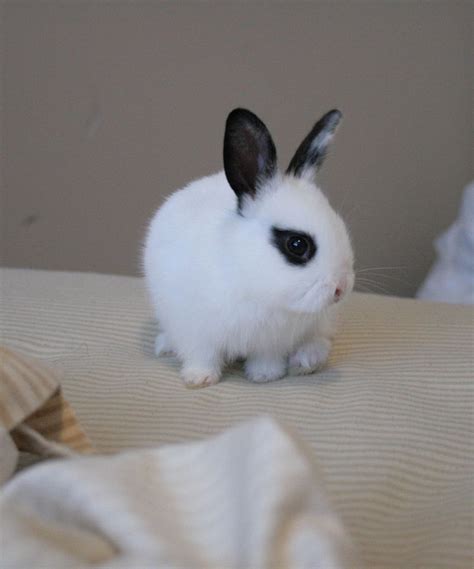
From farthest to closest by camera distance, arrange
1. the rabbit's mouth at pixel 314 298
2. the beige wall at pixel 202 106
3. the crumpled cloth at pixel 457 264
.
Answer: the beige wall at pixel 202 106 → the crumpled cloth at pixel 457 264 → the rabbit's mouth at pixel 314 298

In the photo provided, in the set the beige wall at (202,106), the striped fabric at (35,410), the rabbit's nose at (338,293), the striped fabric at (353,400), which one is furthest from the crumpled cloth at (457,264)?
the striped fabric at (35,410)

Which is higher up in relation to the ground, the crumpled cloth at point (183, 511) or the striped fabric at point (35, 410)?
the crumpled cloth at point (183, 511)

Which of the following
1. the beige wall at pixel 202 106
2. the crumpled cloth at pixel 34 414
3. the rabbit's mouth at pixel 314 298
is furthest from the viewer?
the beige wall at pixel 202 106

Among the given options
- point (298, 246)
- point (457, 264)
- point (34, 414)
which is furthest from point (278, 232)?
point (457, 264)

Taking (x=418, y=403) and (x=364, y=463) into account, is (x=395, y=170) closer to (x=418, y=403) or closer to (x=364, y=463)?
(x=418, y=403)

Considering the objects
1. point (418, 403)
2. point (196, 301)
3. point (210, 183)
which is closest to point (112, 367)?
point (196, 301)

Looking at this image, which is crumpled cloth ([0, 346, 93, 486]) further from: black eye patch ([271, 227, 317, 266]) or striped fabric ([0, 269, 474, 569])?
black eye patch ([271, 227, 317, 266])

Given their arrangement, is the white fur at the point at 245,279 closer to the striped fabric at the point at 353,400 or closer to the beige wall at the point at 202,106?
the striped fabric at the point at 353,400
